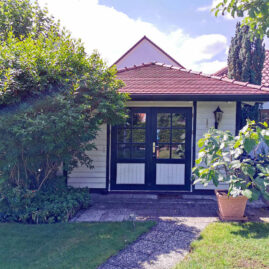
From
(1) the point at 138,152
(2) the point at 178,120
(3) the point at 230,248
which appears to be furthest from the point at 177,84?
(3) the point at 230,248

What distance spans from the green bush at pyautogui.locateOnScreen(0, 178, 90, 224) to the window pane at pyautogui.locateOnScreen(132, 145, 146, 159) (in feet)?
5.93

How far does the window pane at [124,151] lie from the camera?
5.47 meters

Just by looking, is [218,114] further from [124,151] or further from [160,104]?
[124,151]

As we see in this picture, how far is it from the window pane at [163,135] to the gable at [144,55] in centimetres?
766

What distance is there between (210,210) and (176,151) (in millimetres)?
1573

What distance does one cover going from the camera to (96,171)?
5492 mm

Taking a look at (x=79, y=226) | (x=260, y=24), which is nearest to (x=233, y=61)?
(x=260, y=24)

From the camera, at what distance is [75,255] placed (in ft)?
9.11

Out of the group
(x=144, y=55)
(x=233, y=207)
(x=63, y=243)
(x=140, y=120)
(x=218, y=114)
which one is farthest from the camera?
(x=144, y=55)

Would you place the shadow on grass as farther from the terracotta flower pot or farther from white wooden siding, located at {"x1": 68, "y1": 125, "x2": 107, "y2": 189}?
white wooden siding, located at {"x1": 68, "y1": 125, "x2": 107, "y2": 189}

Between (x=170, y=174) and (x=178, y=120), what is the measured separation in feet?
4.30

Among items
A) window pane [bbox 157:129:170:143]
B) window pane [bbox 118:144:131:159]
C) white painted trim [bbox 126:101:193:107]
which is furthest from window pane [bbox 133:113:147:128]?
window pane [bbox 118:144:131:159]

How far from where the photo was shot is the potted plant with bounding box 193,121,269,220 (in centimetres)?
325

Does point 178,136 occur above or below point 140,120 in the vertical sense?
below
